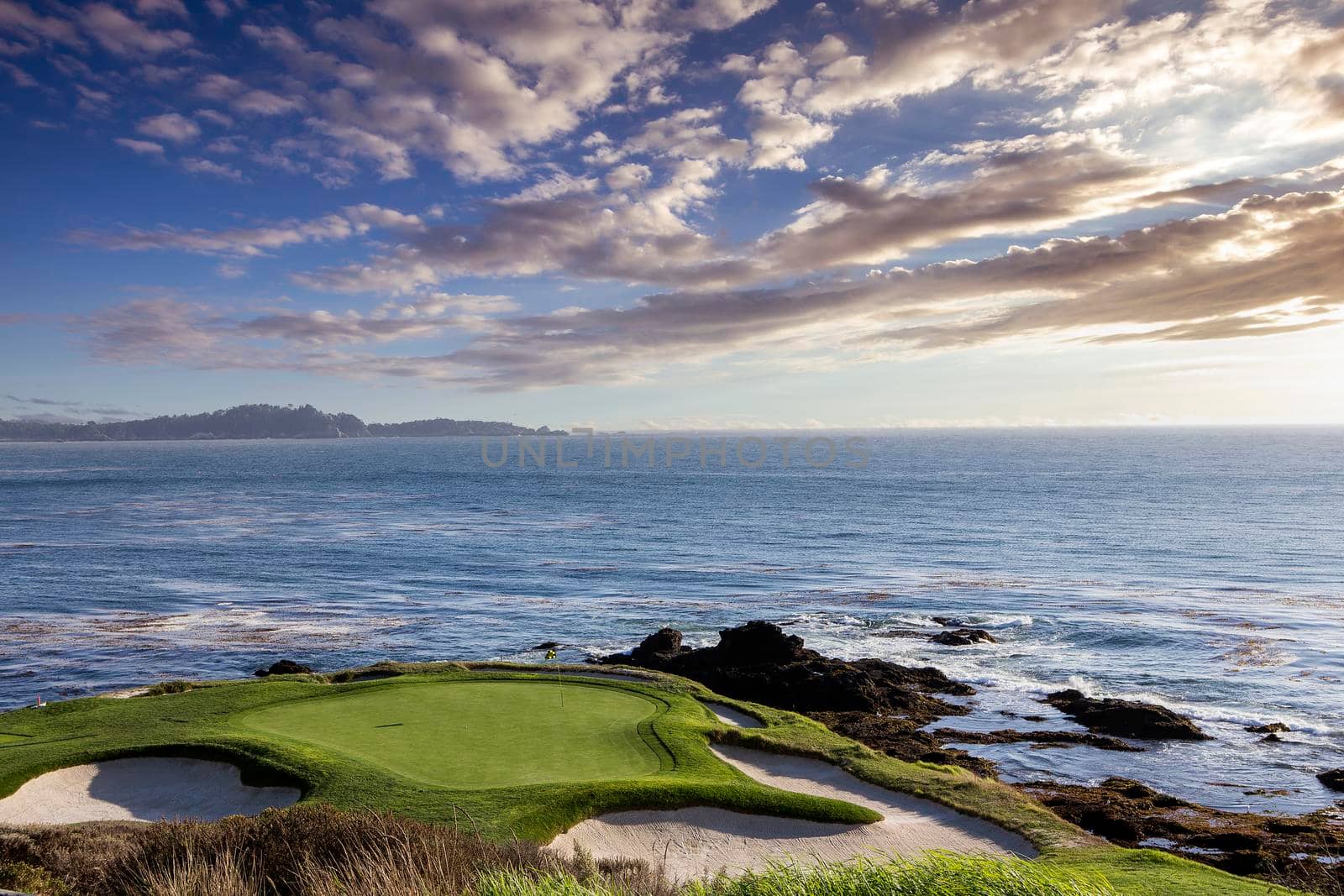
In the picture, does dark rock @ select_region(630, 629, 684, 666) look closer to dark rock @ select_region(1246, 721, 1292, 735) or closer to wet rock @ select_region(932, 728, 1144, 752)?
wet rock @ select_region(932, 728, 1144, 752)

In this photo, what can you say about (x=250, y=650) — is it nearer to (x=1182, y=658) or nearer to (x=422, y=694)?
(x=422, y=694)

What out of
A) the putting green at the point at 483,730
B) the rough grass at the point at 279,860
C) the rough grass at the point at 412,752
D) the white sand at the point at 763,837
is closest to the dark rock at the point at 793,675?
the rough grass at the point at 412,752

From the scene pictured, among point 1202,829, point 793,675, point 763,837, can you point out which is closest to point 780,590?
point 793,675

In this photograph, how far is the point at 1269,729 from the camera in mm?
22594

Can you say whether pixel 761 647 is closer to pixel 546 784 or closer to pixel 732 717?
pixel 732 717

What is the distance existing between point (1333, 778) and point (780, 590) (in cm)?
2715

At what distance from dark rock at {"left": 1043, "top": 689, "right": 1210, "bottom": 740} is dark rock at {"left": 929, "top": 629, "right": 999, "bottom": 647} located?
335 inches

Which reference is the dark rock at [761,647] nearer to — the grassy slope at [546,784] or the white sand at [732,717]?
the grassy slope at [546,784]

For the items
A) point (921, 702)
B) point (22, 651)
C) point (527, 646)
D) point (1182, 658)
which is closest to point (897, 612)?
point (1182, 658)

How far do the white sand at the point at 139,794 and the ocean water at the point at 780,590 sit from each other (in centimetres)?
1465

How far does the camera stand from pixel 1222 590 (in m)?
42.6

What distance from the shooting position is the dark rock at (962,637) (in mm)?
32750

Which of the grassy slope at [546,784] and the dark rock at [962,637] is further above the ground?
the grassy slope at [546,784]

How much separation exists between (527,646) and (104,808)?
19.2m
